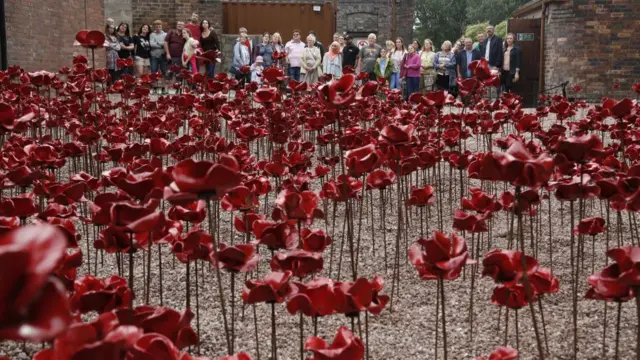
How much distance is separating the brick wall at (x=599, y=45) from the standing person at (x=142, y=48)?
11.5 meters

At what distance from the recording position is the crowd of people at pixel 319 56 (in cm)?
1494

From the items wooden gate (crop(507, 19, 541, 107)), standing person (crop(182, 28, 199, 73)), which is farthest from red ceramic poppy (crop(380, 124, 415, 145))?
wooden gate (crop(507, 19, 541, 107))

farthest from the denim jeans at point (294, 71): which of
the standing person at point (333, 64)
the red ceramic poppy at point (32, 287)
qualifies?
the red ceramic poppy at point (32, 287)

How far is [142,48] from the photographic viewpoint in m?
17.2

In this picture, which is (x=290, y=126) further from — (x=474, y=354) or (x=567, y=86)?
(x=567, y=86)

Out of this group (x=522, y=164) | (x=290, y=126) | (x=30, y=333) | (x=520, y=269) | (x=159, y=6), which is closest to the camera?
(x=30, y=333)

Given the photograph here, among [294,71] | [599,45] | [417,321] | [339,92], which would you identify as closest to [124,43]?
[294,71]

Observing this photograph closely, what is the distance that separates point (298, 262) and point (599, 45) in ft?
67.1

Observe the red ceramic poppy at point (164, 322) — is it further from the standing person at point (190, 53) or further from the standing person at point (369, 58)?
the standing person at point (369, 58)

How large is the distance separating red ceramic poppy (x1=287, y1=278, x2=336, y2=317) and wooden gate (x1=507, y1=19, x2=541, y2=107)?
21598 mm

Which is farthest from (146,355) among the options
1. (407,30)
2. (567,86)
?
(407,30)

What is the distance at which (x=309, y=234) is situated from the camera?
2.36m

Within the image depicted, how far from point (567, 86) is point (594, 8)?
224 centimetres

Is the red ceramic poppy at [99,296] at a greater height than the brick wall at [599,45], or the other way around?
the brick wall at [599,45]
